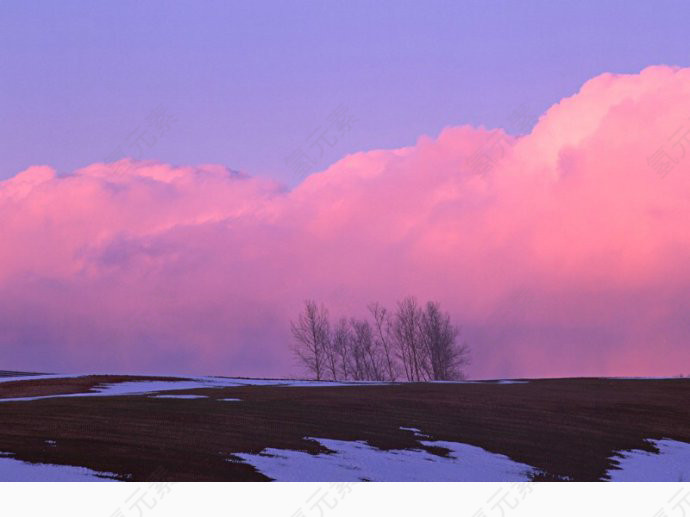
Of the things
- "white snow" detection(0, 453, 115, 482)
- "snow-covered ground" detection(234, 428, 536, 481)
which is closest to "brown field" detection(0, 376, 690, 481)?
"white snow" detection(0, 453, 115, 482)

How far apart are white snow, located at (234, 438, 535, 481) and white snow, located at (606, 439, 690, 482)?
412 centimetres

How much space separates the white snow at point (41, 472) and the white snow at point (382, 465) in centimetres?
512

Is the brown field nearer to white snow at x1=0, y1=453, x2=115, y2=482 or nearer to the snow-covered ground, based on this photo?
white snow at x1=0, y1=453, x2=115, y2=482

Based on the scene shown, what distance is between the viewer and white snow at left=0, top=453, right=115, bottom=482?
25.0 m

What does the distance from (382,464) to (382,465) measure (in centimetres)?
14

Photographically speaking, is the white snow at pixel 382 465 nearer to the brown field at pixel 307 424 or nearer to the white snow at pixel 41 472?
the brown field at pixel 307 424

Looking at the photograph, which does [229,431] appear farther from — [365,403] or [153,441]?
[365,403]

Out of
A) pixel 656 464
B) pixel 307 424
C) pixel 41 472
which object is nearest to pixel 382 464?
pixel 307 424

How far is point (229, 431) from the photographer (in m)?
34.2

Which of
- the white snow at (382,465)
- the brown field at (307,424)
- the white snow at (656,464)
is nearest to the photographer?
the brown field at (307,424)

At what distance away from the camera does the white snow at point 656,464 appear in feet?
117

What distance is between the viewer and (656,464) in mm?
38750

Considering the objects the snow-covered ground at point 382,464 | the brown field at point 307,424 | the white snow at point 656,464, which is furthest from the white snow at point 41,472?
the white snow at point 656,464
